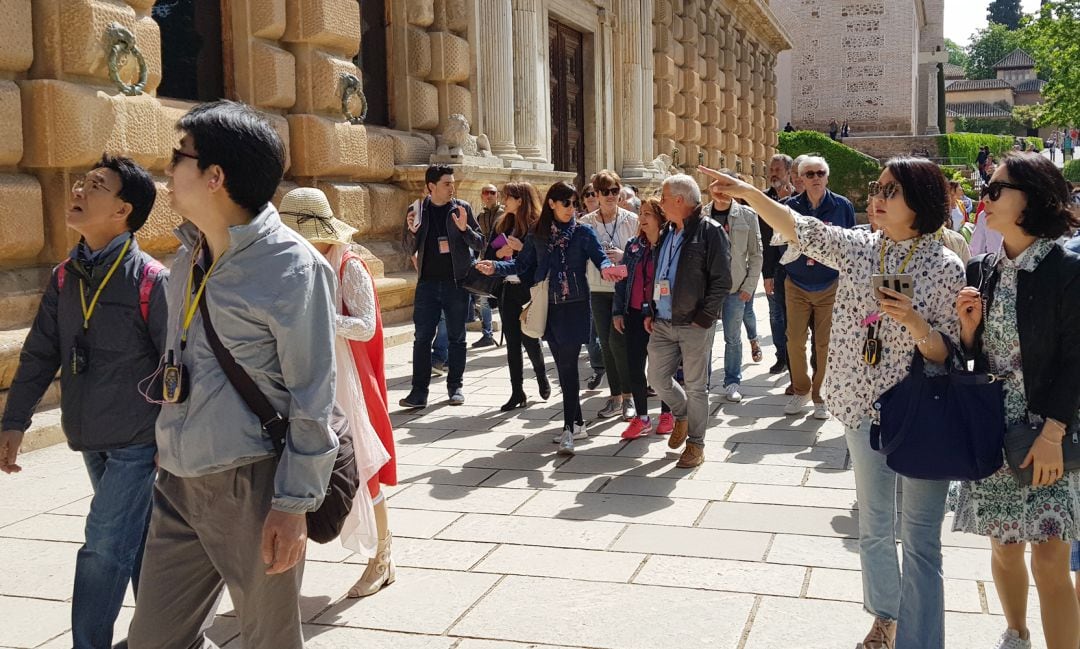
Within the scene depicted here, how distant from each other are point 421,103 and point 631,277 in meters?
6.11

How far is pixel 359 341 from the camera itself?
4500 millimetres

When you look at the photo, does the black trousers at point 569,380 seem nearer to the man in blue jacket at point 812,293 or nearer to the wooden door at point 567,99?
the man in blue jacket at point 812,293

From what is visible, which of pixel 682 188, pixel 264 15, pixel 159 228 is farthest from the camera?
pixel 264 15

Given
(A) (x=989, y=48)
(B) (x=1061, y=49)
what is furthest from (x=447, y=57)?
(A) (x=989, y=48)

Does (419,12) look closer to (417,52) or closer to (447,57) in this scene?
(417,52)

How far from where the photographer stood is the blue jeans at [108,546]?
3.49 m

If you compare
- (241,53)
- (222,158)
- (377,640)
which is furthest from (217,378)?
(241,53)

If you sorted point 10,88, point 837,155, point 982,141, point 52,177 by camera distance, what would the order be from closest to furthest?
point 10,88 < point 52,177 < point 837,155 < point 982,141

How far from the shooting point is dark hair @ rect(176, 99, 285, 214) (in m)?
2.53

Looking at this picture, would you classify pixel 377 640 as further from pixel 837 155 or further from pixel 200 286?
pixel 837 155

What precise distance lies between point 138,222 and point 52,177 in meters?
4.35

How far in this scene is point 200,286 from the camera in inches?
102

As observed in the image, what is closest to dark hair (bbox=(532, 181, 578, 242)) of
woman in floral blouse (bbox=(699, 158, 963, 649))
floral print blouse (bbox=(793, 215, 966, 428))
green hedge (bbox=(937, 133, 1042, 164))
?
woman in floral blouse (bbox=(699, 158, 963, 649))

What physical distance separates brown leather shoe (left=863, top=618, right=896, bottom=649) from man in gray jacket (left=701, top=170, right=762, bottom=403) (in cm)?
483
